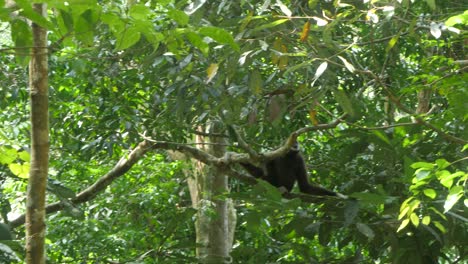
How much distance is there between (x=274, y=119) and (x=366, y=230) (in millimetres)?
1170

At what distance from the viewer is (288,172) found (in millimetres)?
7348

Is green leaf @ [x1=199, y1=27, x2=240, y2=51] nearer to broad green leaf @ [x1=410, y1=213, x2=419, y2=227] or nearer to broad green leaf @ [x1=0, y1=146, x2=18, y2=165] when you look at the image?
broad green leaf @ [x1=0, y1=146, x2=18, y2=165]

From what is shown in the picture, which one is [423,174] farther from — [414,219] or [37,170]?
[37,170]

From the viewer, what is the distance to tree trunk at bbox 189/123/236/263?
251 inches

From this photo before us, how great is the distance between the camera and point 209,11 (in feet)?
16.1

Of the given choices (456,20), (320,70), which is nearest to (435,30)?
(456,20)

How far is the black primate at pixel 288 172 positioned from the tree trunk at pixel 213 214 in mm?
357

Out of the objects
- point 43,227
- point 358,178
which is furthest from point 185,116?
point 43,227

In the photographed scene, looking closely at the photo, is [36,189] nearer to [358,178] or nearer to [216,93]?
[216,93]

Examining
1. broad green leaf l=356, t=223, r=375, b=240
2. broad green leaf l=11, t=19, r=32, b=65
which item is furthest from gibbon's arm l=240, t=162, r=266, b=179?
broad green leaf l=11, t=19, r=32, b=65

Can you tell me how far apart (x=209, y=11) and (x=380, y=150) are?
1703 mm

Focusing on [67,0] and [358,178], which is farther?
[358,178]

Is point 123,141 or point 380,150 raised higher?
point 123,141

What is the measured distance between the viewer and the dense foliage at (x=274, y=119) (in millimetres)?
4195
